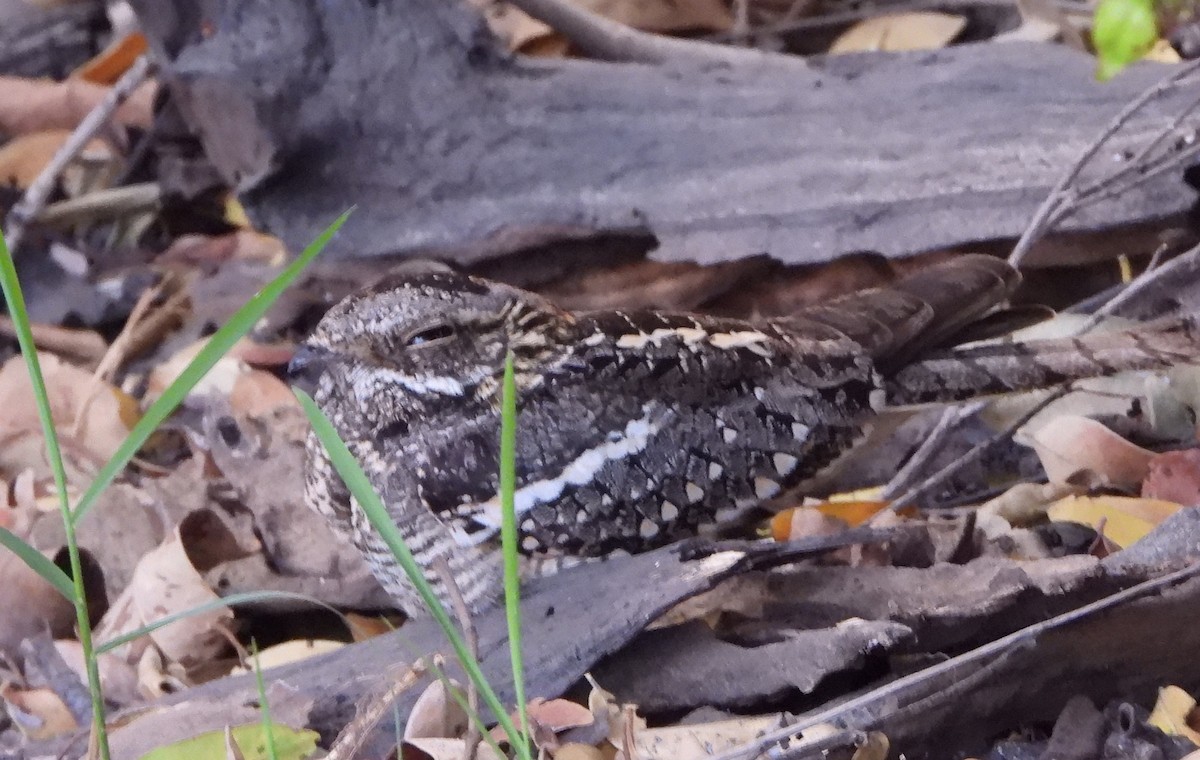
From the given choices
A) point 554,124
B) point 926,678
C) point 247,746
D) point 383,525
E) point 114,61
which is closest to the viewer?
point 383,525

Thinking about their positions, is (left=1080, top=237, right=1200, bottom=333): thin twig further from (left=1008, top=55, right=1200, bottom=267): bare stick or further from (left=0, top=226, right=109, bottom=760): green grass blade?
(left=0, top=226, right=109, bottom=760): green grass blade

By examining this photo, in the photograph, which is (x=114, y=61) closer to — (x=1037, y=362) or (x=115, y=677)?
(x=115, y=677)

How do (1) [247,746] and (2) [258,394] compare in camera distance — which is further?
(2) [258,394]

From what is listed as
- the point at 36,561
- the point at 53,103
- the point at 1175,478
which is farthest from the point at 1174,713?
the point at 53,103

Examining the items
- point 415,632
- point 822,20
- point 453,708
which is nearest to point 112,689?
point 415,632

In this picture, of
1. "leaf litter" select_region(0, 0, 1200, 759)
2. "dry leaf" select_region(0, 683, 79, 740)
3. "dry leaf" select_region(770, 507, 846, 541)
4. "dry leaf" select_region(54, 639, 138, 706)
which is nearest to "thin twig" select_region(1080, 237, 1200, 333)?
"leaf litter" select_region(0, 0, 1200, 759)

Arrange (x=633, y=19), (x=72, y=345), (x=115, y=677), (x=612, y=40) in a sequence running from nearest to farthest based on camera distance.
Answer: (x=115, y=677) → (x=612, y=40) → (x=72, y=345) → (x=633, y=19)

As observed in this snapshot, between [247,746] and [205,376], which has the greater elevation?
[247,746]
